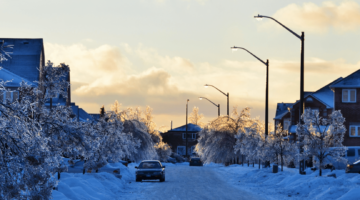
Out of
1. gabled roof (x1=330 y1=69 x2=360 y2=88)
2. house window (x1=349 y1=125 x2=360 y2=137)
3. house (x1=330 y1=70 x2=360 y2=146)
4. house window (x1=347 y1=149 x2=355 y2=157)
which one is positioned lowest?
house window (x1=347 y1=149 x2=355 y2=157)

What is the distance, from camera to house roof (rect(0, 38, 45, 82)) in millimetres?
57344

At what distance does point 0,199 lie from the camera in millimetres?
8102

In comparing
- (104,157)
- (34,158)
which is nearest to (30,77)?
(104,157)

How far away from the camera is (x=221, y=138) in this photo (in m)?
59.2

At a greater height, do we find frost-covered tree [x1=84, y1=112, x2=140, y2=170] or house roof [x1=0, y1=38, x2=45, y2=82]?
house roof [x1=0, y1=38, x2=45, y2=82]

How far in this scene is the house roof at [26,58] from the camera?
57.3 meters

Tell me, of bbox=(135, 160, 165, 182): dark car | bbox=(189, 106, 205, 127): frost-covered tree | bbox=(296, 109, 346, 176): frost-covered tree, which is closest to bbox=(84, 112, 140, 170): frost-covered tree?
bbox=(135, 160, 165, 182): dark car

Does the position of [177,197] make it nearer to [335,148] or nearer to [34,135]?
[335,148]

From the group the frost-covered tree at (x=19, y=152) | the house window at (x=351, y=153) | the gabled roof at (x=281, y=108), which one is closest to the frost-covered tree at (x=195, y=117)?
the gabled roof at (x=281, y=108)

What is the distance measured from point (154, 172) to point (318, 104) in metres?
44.9

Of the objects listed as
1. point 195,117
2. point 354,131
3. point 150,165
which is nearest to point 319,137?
point 150,165

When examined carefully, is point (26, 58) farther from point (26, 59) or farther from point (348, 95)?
point (348, 95)

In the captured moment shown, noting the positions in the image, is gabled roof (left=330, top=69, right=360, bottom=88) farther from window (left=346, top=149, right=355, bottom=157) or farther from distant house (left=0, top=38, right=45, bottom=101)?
distant house (left=0, top=38, right=45, bottom=101)

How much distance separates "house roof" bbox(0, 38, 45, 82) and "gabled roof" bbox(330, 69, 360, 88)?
Result: 32.6 metres
